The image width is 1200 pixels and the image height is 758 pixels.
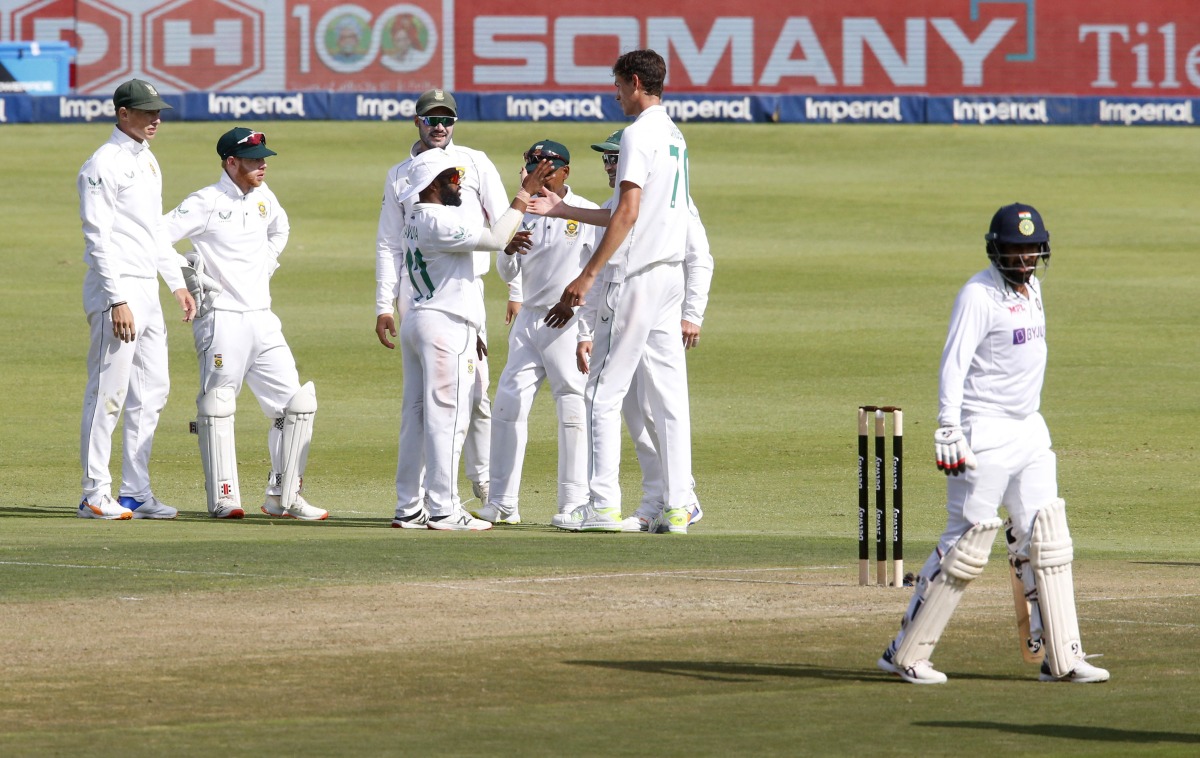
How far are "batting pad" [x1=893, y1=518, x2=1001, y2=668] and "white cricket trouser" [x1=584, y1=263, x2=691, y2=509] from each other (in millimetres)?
3351

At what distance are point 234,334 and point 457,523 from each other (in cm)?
173

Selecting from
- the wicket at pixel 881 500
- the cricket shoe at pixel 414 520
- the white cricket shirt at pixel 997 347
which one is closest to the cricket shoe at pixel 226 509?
the cricket shoe at pixel 414 520

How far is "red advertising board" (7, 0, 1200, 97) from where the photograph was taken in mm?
35281

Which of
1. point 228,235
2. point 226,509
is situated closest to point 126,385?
point 226,509

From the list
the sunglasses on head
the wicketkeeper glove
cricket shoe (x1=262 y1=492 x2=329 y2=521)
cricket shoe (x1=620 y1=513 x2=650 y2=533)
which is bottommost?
cricket shoe (x1=620 y1=513 x2=650 y2=533)

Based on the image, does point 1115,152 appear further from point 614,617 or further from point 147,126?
point 614,617

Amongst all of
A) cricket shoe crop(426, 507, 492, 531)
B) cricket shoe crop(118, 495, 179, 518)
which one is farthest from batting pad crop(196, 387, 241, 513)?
cricket shoe crop(426, 507, 492, 531)

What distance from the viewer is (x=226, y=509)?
10.8 metres

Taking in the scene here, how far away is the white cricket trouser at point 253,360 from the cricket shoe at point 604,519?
5.87 feet

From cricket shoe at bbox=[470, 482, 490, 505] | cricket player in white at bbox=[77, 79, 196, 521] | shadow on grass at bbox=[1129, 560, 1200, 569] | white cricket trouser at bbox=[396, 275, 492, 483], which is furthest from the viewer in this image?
cricket shoe at bbox=[470, 482, 490, 505]

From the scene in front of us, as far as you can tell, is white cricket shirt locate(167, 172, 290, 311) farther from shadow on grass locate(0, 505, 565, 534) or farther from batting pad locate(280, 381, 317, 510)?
shadow on grass locate(0, 505, 565, 534)

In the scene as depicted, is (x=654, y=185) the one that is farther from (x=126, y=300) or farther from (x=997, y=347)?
(x=997, y=347)

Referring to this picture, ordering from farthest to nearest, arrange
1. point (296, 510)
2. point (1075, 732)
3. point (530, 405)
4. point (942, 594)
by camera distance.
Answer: point (296, 510) < point (530, 405) < point (942, 594) < point (1075, 732)

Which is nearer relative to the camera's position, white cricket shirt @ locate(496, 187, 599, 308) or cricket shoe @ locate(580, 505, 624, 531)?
cricket shoe @ locate(580, 505, 624, 531)
